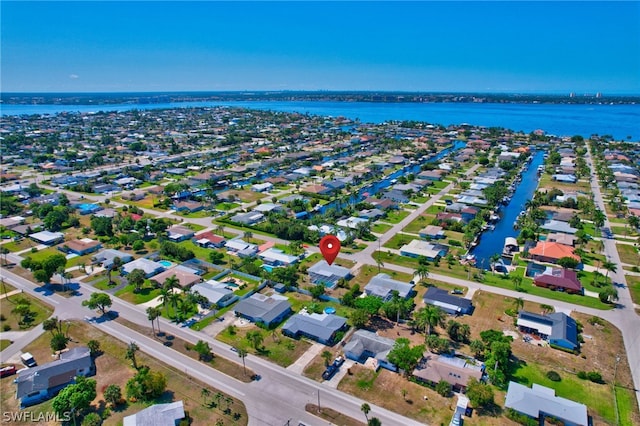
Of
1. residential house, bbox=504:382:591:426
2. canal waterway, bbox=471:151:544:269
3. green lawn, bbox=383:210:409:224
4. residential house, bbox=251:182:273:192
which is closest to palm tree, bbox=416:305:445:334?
residential house, bbox=504:382:591:426

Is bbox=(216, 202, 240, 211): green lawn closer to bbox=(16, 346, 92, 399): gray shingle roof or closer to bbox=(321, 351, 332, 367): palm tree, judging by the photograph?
bbox=(16, 346, 92, 399): gray shingle roof

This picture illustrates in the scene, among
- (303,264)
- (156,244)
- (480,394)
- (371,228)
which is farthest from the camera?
(371,228)

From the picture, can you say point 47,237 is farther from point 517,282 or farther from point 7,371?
point 517,282

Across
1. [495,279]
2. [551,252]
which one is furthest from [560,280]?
[551,252]

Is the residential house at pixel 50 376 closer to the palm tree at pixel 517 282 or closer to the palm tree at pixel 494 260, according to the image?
the palm tree at pixel 517 282

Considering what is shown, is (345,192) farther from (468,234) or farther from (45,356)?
(45,356)

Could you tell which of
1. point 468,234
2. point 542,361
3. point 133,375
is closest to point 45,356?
point 133,375
